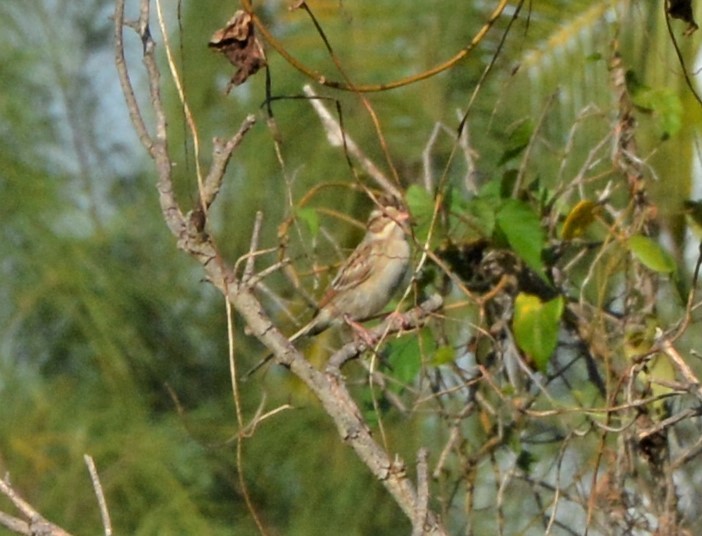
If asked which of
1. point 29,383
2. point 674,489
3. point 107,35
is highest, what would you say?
point 107,35

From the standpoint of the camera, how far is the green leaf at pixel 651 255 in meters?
2.91

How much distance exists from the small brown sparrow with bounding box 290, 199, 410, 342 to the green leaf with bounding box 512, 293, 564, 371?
89 centimetres

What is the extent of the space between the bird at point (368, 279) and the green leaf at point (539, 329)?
826mm

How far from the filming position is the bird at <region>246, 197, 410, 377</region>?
4.03 m

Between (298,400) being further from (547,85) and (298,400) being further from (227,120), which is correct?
(547,85)

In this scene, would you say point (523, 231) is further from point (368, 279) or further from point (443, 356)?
point (368, 279)

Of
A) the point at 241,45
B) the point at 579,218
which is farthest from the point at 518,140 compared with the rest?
the point at 241,45

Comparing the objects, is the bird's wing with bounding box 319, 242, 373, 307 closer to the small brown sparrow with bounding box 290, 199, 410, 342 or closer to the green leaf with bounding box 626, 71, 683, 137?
the small brown sparrow with bounding box 290, 199, 410, 342

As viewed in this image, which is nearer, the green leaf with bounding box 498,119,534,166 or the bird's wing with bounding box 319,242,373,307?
the green leaf with bounding box 498,119,534,166

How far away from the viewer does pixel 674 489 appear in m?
2.94

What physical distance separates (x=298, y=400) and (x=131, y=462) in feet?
1.85

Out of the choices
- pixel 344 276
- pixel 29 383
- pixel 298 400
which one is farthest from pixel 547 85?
pixel 29 383

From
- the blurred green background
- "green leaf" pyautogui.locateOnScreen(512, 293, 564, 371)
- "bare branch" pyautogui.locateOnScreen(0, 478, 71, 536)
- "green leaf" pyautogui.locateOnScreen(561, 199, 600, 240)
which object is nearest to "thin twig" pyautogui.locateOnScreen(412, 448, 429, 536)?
"bare branch" pyautogui.locateOnScreen(0, 478, 71, 536)

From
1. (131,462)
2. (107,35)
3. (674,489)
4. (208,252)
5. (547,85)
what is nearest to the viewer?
(208,252)
